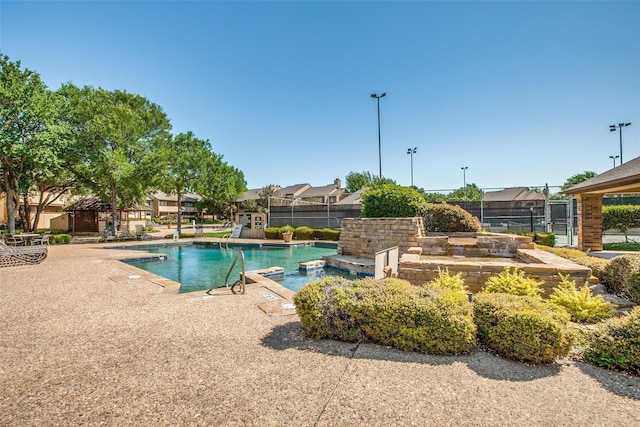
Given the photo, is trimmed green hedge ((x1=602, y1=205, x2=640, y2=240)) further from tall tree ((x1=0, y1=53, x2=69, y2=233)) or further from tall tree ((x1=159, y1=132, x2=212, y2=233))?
tall tree ((x1=0, y1=53, x2=69, y2=233))

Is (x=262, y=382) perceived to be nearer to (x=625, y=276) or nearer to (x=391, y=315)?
(x=391, y=315)

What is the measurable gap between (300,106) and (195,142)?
13.7m

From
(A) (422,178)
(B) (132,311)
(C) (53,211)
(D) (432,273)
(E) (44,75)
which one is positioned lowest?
(B) (132,311)

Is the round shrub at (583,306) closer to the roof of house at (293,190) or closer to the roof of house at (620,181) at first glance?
the roof of house at (620,181)

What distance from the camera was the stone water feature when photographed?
212 inches

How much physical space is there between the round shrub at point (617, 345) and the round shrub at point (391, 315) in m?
1.17

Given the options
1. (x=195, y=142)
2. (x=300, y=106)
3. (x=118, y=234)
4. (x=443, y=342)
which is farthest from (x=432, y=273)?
(x=195, y=142)

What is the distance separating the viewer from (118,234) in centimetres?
2102

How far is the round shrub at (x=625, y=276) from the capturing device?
4441 millimetres

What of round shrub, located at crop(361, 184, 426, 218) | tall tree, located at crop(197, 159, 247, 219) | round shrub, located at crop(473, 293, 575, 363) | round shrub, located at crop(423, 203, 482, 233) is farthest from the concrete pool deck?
tall tree, located at crop(197, 159, 247, 219)

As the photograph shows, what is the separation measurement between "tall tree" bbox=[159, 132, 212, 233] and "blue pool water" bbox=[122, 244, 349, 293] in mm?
6692

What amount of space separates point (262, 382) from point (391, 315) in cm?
166

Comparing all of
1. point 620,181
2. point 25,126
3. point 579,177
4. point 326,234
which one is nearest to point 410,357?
point 620,181

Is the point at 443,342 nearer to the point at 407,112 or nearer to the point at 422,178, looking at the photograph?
the point at 407,112
